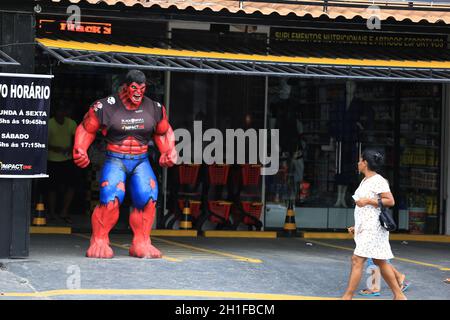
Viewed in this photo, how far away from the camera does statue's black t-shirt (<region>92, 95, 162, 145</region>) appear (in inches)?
517

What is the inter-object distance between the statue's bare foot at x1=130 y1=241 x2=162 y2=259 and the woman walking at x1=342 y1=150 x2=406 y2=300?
125 inches

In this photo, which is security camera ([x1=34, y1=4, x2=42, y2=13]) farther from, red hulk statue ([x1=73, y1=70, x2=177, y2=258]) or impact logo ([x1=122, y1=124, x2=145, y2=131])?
impact logo ([x1=122, y1=124, x2=145, y2=131])

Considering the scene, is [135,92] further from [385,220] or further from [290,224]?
[290,224]

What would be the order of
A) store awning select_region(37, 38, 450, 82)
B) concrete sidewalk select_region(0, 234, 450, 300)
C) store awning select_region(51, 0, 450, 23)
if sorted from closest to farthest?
1. concrete sidewalk select_region(0, 234, 450, 300)
2. store awning select_region(37, 38, 450, 82)
3. store awning select_region(51, 0, 450, 23)

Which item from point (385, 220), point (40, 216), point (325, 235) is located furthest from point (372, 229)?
point (40, 216)

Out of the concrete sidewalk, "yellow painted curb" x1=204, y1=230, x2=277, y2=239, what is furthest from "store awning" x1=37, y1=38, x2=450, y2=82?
"yellow painted curb" x1=204, y1=230, x2=277, y2=239

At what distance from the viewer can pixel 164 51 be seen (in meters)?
13.4

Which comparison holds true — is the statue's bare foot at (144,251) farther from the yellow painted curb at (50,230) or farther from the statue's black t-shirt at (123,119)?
the yellow painted curb at (50,230)

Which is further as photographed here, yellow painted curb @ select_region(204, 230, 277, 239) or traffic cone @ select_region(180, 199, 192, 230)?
yellow painted curb @ select_region(204, 230, 277, 239)

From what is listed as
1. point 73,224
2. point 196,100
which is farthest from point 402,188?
point 73,224

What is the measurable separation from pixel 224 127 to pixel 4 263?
17.6 ft

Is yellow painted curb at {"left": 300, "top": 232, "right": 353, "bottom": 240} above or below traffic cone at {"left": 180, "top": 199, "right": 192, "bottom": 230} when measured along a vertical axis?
below

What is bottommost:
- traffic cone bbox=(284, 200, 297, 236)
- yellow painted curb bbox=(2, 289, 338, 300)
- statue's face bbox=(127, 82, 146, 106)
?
yellow painted curb bbox=(2, 289, 338, 300)

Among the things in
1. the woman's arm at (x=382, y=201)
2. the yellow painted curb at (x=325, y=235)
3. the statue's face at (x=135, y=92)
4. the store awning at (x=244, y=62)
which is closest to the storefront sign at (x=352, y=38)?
the store awning at (x=244, y=62)
